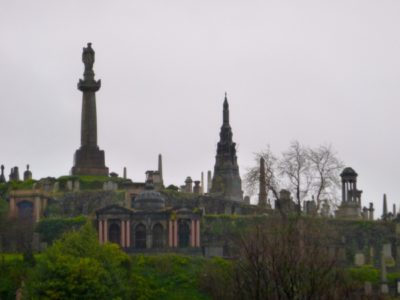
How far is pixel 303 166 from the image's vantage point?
81.0 meters

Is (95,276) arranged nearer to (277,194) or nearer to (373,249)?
(277,194)

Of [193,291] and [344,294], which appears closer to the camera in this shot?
[344,294]

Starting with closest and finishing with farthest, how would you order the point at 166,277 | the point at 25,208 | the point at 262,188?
the point at 166,277, the point at 262,188, the point at 25,208

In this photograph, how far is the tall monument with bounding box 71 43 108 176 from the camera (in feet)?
329

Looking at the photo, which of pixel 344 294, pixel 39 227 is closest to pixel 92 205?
pixel 39 227

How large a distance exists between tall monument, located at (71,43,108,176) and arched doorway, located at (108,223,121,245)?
47.6 feet

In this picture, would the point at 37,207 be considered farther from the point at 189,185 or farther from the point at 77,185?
the point at 189,185

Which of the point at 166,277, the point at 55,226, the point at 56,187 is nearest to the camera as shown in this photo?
the point at 166,277

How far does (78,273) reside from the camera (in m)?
68.3

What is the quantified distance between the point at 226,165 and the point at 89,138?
24454 mm

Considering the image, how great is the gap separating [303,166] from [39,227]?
2064 centimetres

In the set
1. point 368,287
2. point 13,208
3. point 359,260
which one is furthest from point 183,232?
point 368,287

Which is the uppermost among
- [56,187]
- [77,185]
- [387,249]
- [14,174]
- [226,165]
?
[226,165]

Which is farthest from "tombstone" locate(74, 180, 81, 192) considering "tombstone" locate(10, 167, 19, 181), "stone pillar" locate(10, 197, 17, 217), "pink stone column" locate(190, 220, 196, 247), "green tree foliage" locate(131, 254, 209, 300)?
"green tree foliage" locate(131, 254, 209, 300)
